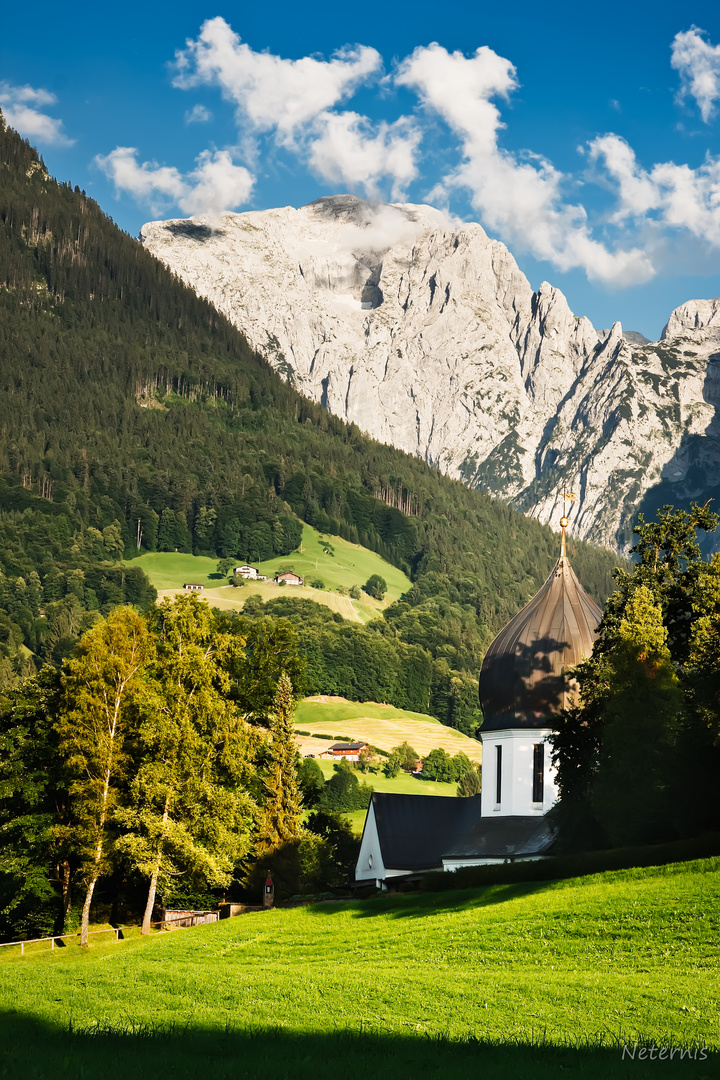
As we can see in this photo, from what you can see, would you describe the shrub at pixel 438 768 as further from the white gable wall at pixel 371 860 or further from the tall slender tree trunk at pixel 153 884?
the tall slender tree trunk at pixel 153 884

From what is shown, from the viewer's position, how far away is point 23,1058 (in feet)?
44.5

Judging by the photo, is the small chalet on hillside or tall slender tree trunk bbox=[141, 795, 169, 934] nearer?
tall slender tree trunk bbox=[141, 795, 169, 934]

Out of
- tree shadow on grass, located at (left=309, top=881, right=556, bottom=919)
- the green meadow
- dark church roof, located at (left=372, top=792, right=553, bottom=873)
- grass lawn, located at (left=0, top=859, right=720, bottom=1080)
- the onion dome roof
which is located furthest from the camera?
the green meadow

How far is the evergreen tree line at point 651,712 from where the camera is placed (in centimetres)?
3553

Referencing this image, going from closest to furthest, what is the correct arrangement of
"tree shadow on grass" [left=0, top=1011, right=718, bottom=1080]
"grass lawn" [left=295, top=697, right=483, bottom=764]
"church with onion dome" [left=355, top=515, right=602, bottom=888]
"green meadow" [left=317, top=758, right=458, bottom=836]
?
1. "tree shadow on grass" [left=0, top=1011, right=718, bottom=1080]
2. "church with onion dome" [left=355, top=515, right=602, bottom=888]
3. "green meadow" [left=317, top=758, right=458, bottom=836]
4. "grass lawn" [left=295, top=697, right=483, bottom=764]

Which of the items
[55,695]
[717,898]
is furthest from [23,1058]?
[55,695]

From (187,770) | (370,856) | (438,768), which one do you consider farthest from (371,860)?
(438,768)

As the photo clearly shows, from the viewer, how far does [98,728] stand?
46625mm

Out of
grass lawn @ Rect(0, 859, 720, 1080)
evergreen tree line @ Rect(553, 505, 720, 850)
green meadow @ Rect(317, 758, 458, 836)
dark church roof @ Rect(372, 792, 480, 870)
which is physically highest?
evergreen tree line @ Rect(553, 505, 720, 850)

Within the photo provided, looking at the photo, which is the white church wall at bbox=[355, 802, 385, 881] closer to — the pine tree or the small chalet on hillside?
the pine tree

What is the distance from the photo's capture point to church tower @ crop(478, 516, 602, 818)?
5269 centimetres

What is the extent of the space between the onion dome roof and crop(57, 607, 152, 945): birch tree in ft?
55.2

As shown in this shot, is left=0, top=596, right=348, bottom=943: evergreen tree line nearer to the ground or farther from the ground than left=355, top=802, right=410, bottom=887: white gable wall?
farther from the ground

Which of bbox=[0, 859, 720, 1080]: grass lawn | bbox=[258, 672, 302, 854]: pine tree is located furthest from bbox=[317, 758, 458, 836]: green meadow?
bbox=[0, 859, 720, 1080]: grass lawn
